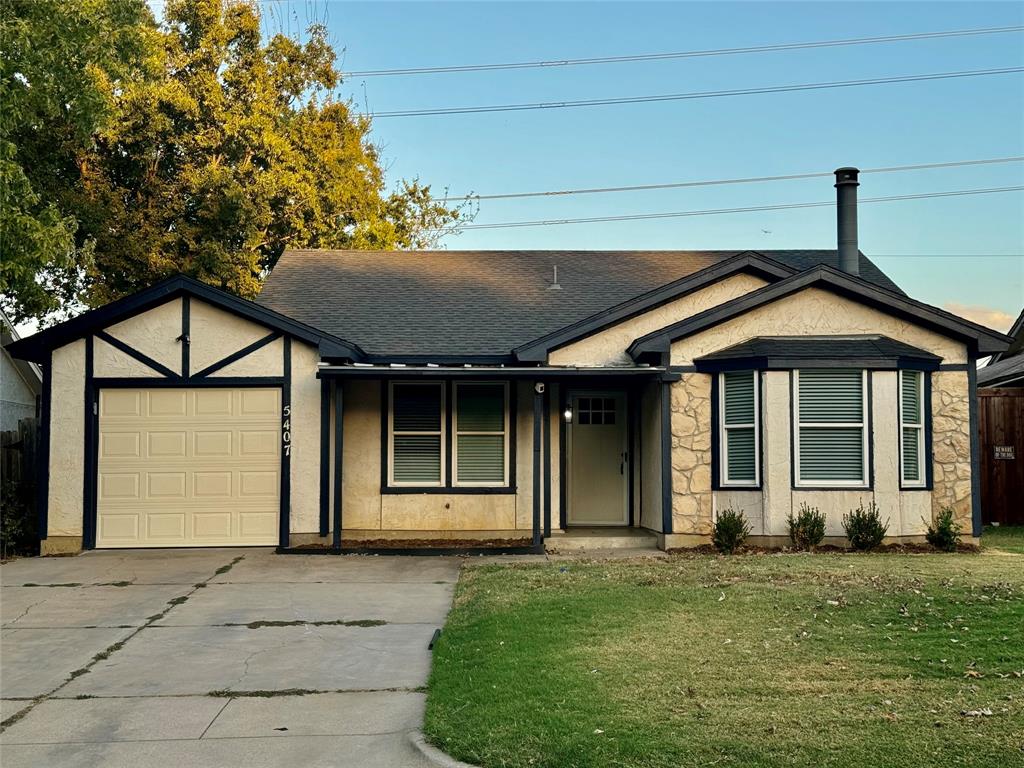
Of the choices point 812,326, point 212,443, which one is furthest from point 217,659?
point 812,326

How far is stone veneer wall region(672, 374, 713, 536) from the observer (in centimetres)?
1293

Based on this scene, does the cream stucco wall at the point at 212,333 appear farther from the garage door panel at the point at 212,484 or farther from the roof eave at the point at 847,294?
the roof eave at the point at 847,294

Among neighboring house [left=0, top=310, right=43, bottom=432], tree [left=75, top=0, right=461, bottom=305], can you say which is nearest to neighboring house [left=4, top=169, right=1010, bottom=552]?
neighboring house [left=0, top=310, right=43, bottom=432]

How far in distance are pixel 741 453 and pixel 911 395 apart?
2370mm

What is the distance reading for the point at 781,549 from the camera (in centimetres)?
1254

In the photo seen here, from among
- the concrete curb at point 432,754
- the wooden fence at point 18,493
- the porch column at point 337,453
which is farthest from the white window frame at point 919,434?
the wooden fence at point 18,493

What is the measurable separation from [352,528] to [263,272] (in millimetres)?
17286

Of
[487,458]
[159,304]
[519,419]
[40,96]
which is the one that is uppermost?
[40,96]

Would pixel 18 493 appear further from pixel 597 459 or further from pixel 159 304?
pixel 597 459

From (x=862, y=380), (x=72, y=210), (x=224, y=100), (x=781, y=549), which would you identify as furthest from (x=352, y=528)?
(x=224, y=100)

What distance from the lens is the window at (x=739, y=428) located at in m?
12.7

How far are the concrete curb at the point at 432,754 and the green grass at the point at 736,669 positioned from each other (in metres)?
0.07

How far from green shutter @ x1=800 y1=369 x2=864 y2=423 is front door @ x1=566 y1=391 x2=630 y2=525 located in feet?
9.75

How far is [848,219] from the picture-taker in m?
15.9
